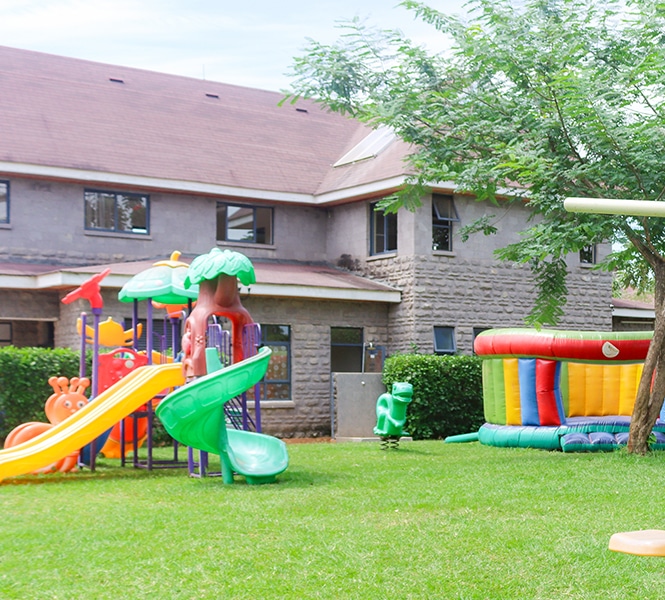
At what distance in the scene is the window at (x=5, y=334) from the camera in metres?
22.1

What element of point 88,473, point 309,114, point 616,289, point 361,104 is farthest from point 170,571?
point 616,289

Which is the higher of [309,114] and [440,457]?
[309,114]

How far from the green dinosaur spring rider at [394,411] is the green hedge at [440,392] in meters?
3.45

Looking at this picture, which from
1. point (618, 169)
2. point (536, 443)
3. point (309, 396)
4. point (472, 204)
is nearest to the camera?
point (618, 169)

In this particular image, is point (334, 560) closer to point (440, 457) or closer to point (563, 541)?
point (563, 541)

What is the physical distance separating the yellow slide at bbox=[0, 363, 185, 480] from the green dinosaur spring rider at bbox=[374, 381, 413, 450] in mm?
4184

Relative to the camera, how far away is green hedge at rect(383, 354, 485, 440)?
20188mm

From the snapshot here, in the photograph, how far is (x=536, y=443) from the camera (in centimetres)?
1670

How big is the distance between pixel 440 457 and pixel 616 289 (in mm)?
20568

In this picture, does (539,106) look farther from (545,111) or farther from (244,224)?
(244,224)

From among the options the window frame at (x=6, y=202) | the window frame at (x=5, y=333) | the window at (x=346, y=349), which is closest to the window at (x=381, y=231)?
the window at (x=346, y=349)

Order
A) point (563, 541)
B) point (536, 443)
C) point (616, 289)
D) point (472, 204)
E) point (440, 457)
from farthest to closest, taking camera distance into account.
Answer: point (616, 289), point (472, 204), point (536, 443), point (440, 457), point (563, 541)

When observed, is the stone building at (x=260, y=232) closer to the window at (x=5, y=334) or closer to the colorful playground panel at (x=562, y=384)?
the window at (x=5, y=334)

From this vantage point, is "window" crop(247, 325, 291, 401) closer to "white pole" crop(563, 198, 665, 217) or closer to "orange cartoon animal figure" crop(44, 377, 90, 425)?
"orange cartoon animal figure" crop(44, 377, 90, 425)
